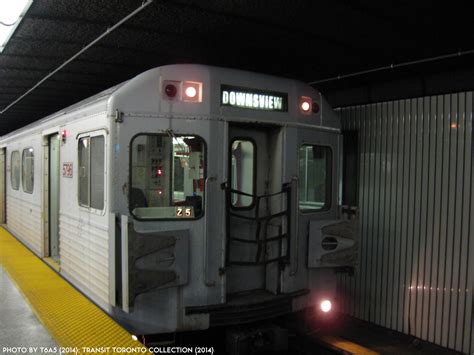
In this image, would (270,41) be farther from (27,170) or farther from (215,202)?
(27,170)

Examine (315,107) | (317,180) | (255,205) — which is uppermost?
(315,107)

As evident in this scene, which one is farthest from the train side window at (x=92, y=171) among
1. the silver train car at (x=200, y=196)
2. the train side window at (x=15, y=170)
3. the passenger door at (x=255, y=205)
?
the train side window at (x=15, y=170)

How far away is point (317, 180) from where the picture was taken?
5145mm

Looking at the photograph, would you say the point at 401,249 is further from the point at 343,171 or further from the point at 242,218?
the point at 242,218

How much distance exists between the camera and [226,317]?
420 cm

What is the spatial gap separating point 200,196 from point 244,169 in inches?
27.1

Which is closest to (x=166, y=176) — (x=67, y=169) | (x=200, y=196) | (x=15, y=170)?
(x=200, y=196)

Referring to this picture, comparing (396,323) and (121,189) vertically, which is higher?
(121,189)

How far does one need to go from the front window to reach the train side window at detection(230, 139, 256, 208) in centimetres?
55

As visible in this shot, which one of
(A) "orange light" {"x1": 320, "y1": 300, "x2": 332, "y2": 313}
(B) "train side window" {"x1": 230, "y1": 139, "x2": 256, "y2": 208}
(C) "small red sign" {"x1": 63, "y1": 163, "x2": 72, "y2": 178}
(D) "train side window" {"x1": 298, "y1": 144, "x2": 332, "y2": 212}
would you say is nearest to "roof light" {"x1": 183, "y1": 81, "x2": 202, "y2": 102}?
(B) "train side window" {"x1": 230, "y1": 139, "x2": 256, "y2": 208}

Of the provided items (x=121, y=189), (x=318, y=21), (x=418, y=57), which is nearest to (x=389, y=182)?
(x=418, y=57)

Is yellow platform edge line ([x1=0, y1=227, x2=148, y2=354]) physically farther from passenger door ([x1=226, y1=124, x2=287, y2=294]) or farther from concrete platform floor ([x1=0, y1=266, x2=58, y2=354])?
passenger door ([x1=226, y1=124, x2=287, y2=294])

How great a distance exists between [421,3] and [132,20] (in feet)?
8.33

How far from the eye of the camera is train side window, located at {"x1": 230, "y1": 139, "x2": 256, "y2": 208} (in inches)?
182
